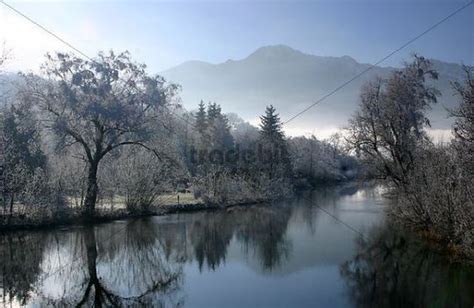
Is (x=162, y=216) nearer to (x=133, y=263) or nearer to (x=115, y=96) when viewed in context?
(x=115, y=96)

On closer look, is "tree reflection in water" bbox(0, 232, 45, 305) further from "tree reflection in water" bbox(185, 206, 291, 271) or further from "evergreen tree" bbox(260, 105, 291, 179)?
"evergreen tree" bbox(260, 105, 291, 179)

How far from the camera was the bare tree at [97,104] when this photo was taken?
2559cm

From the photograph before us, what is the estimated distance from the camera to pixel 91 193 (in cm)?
2594

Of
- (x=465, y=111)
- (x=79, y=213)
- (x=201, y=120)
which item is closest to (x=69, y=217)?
(x=79, y=213)

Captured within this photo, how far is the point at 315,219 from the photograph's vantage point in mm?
27703

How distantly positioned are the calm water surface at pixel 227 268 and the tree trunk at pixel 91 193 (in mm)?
1850

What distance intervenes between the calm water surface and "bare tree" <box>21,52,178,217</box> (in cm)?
574

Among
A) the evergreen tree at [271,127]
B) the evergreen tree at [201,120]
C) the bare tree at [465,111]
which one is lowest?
the bare tree at [465,111]

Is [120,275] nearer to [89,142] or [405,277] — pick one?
[405,277]

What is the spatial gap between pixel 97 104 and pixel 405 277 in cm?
1923

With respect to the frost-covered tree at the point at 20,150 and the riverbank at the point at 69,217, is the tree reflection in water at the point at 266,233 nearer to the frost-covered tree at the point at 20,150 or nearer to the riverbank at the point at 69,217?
the riverbank at the point at 69,217

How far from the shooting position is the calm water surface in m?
12.1

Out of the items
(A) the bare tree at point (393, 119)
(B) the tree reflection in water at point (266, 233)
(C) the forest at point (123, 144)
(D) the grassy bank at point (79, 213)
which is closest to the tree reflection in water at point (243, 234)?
(B) the tree reflection in water at point (266, 233)

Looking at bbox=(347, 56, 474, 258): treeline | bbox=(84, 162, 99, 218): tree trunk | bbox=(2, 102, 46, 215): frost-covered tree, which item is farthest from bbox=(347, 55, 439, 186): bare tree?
bbox=(2, 102, 46, 215): frost-covered tree
